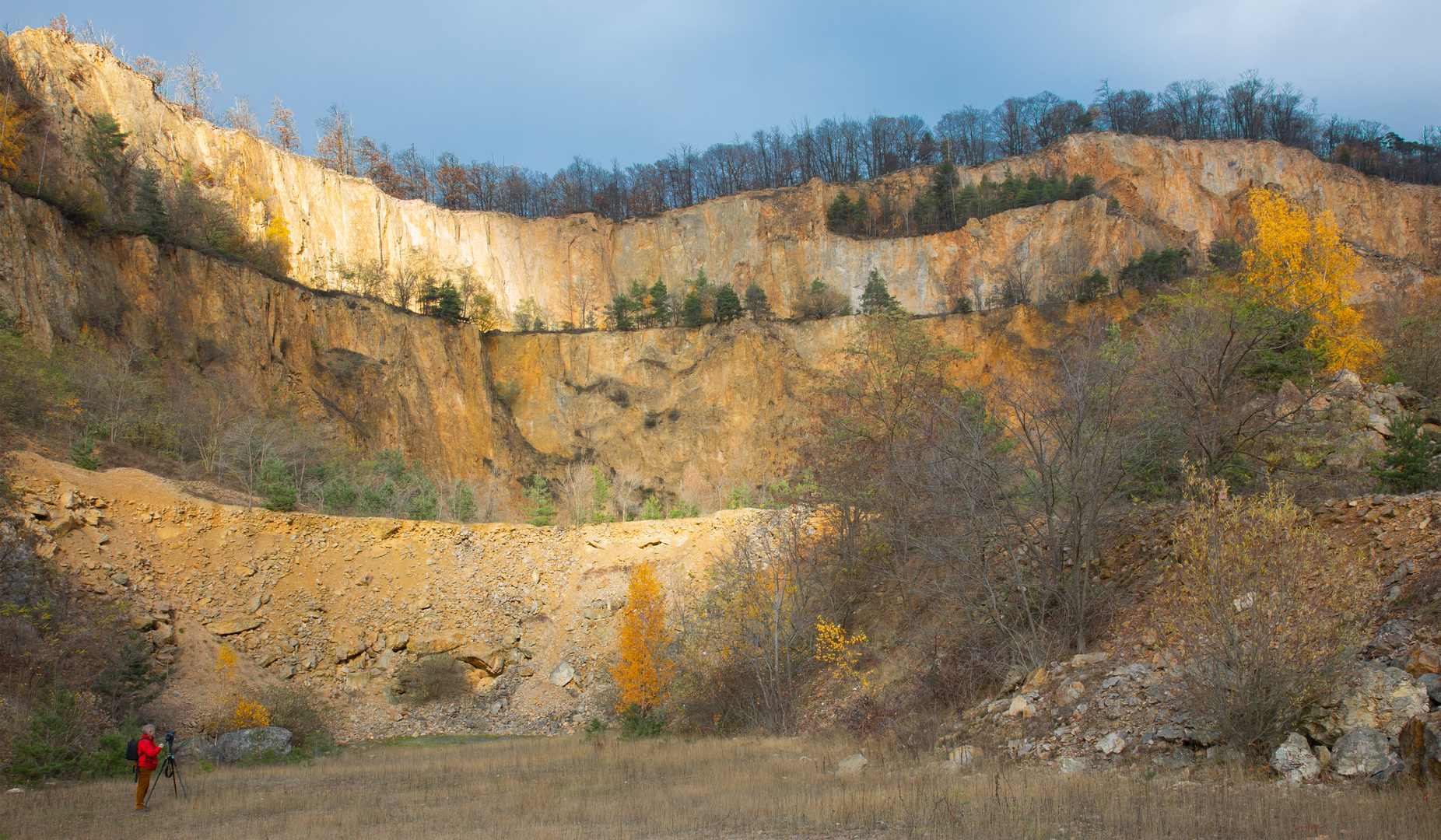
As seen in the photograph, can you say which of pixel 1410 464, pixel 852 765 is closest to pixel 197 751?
pixel 852 765

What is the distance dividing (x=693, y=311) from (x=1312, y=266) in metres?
34.7

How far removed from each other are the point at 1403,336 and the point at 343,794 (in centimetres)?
3196

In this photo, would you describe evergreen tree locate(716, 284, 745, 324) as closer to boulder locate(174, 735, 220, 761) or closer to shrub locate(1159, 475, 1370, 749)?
boulder locate(174, 735, 220, 761)

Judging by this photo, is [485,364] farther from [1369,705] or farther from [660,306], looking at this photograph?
[1369,705]

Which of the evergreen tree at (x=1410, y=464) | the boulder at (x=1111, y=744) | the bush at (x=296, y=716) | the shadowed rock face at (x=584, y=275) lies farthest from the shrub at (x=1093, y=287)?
the bush at (x=296, y=716)

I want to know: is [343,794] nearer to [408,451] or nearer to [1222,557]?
[1222,557]

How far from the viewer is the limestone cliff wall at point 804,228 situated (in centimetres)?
5038

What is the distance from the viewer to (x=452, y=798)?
1168cm

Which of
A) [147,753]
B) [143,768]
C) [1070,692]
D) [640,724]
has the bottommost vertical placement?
[640,724]

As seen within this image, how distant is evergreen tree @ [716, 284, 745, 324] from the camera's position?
53375 millimetres

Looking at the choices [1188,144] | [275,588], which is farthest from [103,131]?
[1188,144]

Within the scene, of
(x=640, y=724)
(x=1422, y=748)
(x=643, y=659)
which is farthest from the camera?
(x=643, y=659)

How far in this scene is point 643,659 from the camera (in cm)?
1917

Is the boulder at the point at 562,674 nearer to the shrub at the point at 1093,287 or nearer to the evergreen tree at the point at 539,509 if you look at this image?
the evergreen tree at the point at 539,509
